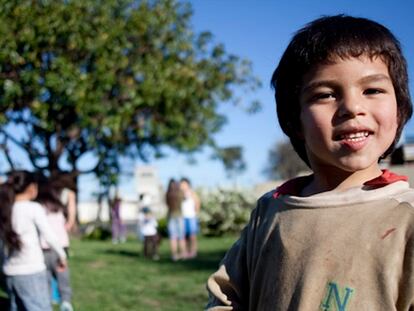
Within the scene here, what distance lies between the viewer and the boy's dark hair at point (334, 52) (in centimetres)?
159

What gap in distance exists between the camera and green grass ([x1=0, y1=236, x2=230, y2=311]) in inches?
315

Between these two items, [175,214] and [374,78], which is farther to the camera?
[175,214]

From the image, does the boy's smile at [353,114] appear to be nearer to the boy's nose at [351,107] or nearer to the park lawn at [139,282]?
the boy's nose at [351,107]

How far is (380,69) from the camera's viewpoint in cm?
159

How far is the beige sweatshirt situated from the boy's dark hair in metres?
0.25

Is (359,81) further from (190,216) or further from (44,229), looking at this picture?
(190,216)

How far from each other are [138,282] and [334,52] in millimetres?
8743

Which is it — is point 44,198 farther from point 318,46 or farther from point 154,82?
point 154,82

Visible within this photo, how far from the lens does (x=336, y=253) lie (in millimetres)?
1512

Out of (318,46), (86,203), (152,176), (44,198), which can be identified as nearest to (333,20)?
(318,46)

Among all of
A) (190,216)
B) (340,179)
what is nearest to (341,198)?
(340,179)

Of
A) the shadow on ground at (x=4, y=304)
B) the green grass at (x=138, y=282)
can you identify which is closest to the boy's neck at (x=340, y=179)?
the green grass at (x=138, y=282)

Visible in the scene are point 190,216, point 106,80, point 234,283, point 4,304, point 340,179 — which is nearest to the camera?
point 340,179

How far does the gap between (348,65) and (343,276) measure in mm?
513
